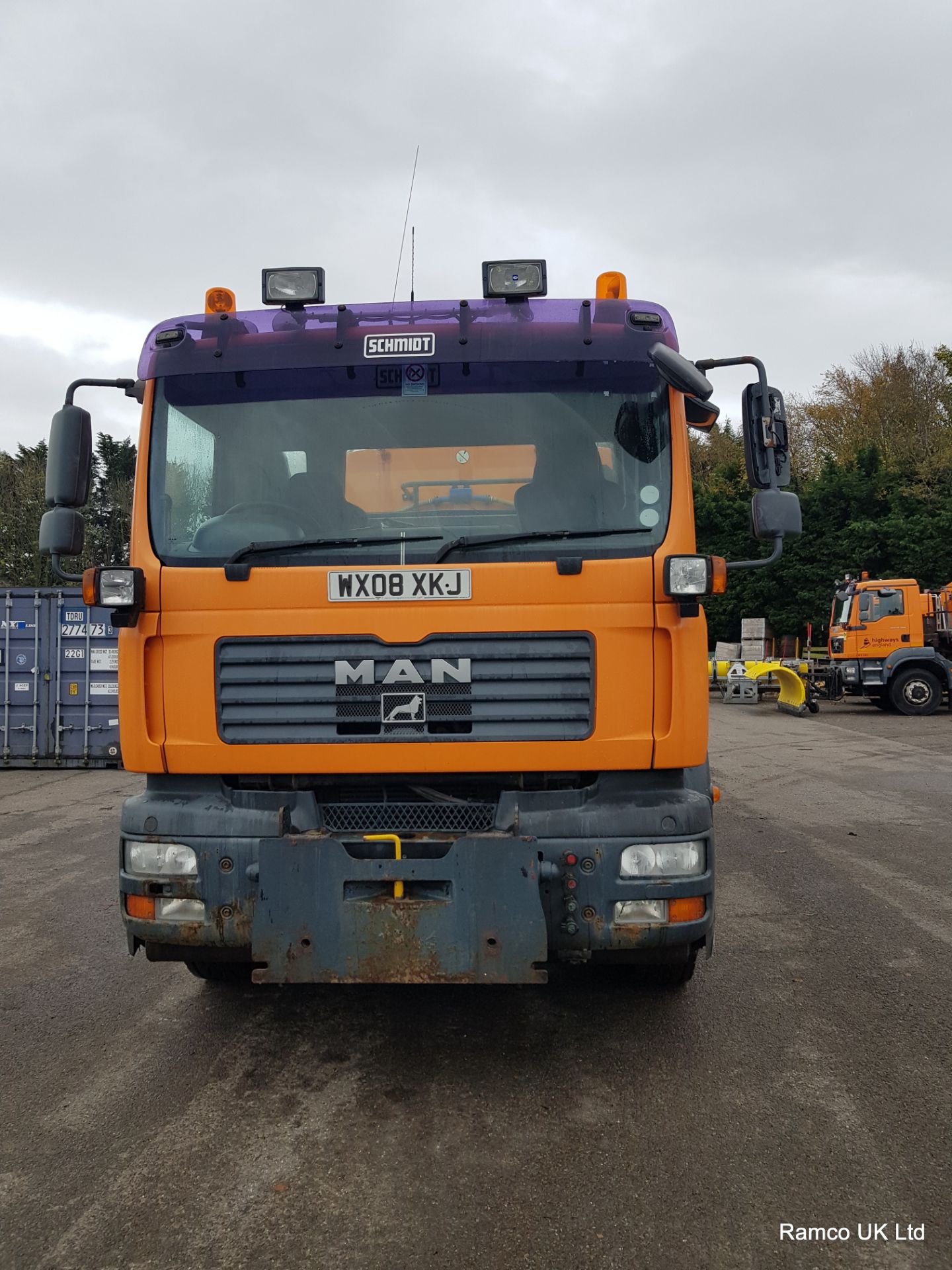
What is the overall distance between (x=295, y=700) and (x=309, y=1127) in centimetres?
137

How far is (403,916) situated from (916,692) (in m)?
18.8

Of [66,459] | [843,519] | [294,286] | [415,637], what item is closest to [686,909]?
[415,637]


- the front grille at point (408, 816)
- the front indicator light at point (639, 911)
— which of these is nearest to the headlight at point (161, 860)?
the front grille at point (408, 816)

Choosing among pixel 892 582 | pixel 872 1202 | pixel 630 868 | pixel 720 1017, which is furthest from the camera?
pixel 892 582

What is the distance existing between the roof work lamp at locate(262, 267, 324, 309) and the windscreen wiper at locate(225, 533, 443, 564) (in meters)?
1.00

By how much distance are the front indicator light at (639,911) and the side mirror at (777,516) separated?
1.51 meters

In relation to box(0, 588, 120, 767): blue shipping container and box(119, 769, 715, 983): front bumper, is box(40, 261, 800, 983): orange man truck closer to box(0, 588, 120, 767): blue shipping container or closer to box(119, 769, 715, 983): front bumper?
box(119, 769, 715, 983): front bumper

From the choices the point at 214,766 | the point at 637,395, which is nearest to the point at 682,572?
the point at 637,395

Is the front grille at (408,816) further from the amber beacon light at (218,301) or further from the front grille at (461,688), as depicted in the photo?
the amber beacon light at (218,301)

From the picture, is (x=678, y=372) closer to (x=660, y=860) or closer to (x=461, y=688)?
(x=461, y=688)

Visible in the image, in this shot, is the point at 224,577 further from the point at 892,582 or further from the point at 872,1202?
the point at 892,582

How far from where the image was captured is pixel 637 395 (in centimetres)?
347

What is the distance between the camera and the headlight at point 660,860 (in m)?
3.09

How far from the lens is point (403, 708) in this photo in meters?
3.22
